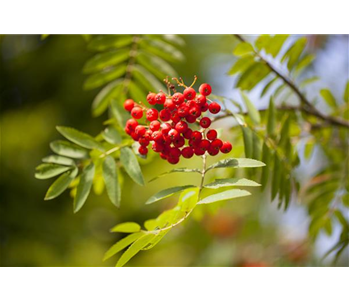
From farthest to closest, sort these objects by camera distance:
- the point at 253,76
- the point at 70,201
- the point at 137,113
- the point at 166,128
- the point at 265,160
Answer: the point at 70,201
the point at 253,76
the point at 265,160
the point at 137,113
the point at 166,128

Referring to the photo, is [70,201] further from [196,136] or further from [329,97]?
[196,136]

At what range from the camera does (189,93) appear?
110cm

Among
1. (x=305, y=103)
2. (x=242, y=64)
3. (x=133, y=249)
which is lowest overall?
(x=133, y=249)

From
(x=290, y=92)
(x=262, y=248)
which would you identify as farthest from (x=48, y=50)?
(x=290, y=92)

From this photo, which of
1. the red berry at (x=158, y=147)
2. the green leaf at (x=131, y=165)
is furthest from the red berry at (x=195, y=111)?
the green leaf at (x=131, y=165)

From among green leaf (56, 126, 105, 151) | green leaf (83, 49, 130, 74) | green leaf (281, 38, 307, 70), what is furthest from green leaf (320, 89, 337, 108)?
green leaf (56, 126, 105, 151)

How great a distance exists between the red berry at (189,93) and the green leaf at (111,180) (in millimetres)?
323

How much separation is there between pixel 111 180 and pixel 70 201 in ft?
10.7

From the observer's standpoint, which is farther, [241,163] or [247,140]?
[247,140]

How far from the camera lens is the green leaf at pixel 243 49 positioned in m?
1.47

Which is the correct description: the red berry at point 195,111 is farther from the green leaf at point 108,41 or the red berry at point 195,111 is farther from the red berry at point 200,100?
the green leaf at point 108,41

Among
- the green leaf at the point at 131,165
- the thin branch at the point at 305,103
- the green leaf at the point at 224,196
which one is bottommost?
the green leaf at the point at 224,196

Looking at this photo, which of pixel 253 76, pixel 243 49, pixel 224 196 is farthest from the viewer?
pixel 253 76

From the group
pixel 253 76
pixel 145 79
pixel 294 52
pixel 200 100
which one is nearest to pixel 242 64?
pixel 253 76
